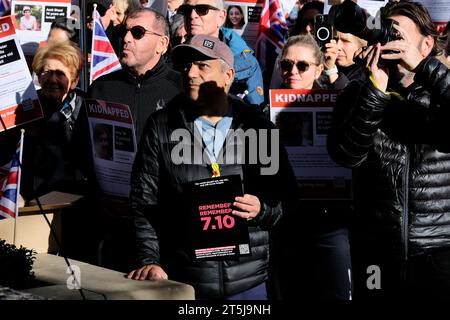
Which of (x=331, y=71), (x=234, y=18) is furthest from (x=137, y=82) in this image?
(x=234, y=18)

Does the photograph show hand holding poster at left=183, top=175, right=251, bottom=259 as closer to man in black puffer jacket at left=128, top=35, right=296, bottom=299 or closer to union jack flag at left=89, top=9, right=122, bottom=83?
man in black puffer jacket at left=128, top=35, right=296, bottom=299

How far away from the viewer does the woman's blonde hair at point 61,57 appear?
24.8ft

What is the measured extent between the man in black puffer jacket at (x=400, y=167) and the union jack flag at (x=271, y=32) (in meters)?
3.21

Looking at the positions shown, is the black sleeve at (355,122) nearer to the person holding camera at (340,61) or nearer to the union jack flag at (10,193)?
the person holding camera at (340,61)

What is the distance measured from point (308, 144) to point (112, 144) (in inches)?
48.3

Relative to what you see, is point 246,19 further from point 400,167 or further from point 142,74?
point 400,167

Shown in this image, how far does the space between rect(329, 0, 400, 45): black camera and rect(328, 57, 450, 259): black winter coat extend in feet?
0.77

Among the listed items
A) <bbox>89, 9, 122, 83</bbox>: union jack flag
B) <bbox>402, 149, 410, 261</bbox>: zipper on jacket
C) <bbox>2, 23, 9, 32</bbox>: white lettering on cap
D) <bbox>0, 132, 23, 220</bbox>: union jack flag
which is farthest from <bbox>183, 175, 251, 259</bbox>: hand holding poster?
<bbox>89, 9, 122, 83</bbox>: union jack flag

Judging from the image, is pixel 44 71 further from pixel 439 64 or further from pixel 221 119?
pixel 439 64

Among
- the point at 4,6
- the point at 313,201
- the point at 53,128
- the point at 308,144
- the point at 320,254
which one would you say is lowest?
the point at 320,254

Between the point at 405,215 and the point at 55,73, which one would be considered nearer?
the point at 405,215

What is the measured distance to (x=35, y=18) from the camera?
880 centimetres
